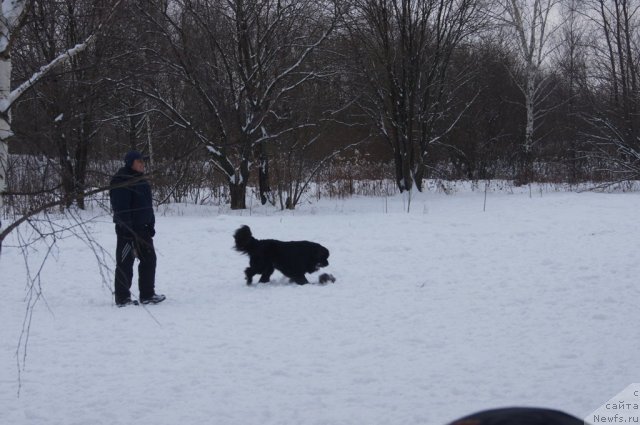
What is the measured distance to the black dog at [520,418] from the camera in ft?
6.16

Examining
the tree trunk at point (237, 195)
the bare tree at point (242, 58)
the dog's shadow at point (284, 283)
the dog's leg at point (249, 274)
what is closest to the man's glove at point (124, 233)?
the dog's leg at point (249, 274)

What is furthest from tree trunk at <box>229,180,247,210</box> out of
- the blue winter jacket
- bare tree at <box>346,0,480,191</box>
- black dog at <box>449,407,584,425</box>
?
black dog at <box>449,407,584,425</box>

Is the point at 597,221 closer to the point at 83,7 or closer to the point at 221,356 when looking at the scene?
the point at 221,356

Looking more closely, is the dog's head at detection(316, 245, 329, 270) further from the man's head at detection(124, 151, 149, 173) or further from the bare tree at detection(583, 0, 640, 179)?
the bare tree at detection(583, 0, 640, 179)

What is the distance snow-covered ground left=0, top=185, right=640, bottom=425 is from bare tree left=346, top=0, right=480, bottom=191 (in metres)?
8.54

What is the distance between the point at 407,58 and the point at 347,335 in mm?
15058

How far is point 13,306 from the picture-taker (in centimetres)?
890

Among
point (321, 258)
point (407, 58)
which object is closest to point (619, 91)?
point (407, 58)

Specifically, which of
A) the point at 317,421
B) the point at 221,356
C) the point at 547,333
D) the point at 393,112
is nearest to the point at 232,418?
the point at 317,421

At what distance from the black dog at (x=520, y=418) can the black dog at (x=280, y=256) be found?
7783 millimetres

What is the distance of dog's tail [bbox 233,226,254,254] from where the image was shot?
9.60 m

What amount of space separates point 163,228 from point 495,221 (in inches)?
297

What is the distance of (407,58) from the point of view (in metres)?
20.5

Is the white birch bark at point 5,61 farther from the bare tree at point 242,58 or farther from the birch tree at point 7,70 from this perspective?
the bare tree at point 242,58
